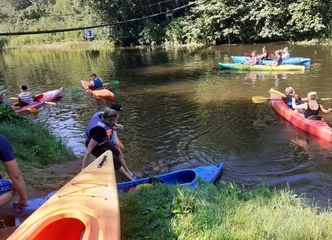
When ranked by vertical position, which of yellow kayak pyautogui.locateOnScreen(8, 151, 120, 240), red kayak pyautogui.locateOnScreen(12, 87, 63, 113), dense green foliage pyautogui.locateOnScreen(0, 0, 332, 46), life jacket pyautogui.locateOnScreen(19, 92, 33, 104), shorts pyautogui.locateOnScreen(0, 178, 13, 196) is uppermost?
dense green foliage pyautogui.locateOnScreen(0, 0, 332, 46)

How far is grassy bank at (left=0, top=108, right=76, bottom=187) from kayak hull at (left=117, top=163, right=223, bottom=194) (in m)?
1.49

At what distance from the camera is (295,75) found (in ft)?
46.0

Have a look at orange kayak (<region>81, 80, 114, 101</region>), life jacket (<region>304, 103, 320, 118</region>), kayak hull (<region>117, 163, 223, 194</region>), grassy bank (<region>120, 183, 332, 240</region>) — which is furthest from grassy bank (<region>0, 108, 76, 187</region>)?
life jacket (<region>304, 103, 320, 118</region>)

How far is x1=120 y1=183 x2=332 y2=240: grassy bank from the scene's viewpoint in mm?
2939

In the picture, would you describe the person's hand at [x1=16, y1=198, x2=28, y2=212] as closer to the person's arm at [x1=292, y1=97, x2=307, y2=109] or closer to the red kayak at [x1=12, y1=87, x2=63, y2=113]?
the person's arm at [x1=292, y1=97, x2=307, y2=109]

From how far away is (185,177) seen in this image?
17.0 feet

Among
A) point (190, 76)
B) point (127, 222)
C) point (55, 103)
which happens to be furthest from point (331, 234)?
point (190, 76)

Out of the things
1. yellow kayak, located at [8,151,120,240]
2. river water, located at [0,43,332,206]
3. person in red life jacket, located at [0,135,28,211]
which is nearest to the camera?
yellow kayak, located at [8,151,120,240]

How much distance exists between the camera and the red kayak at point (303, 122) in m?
7.12

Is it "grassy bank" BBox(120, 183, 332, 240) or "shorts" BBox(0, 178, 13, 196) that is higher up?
"shorts" BBox(0, 178, 13, 196)

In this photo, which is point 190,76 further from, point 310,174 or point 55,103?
point 310,174

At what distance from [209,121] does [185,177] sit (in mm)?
4091

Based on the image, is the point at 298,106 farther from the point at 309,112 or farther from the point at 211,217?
the point at 211,217

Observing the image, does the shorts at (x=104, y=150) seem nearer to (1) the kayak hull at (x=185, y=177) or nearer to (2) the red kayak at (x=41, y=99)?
(1) the kayak hull at (x=185, y=177)
